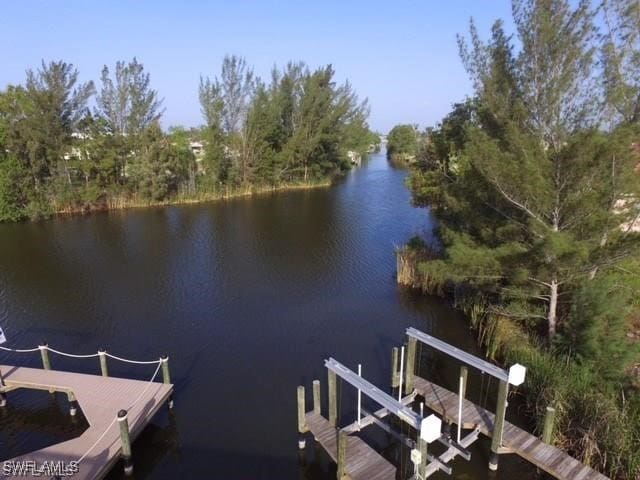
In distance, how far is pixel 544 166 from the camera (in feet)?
32.7

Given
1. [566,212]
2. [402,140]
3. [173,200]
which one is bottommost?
[173,200]

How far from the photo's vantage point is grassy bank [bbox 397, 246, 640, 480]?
7762 millimetres

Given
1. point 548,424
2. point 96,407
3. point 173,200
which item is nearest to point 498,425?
point 548,424

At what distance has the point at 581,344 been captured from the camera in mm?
9852

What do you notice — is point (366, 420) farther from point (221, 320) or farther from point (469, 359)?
point (221, 320)

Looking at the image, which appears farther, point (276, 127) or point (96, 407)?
point (276, 127)

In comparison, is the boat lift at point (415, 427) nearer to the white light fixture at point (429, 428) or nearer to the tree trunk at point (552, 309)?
the white light fixture at point (429, 428)

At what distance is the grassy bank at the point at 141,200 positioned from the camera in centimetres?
3059

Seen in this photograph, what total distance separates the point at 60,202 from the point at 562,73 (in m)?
31.0

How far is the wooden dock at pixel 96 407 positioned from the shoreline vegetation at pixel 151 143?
2270 cm

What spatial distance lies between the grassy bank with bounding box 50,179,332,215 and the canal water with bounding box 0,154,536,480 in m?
2.14

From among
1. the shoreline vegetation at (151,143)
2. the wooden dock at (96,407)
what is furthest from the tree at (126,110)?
the wooden dock at (96,407)

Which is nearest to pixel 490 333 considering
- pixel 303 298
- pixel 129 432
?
pixel 303 298

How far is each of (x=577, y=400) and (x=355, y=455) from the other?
4.81 m
